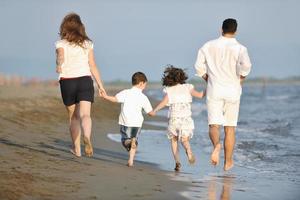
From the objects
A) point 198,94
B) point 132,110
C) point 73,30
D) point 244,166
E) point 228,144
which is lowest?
point 244,166

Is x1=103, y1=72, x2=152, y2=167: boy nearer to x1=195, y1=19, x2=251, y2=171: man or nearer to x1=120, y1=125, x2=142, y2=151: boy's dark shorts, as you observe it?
x1=120, y1=125, x2=142, y2=151: boy's dark shorts

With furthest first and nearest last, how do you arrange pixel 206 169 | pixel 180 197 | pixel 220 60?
pixel 206 169, pixel 220 60, pixel 180 197

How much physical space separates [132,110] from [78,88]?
2.48 ft

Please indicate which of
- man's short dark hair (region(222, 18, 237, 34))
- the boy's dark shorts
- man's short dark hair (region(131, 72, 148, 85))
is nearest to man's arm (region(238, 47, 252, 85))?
man's short dark hair (region(222, 18, 237, 34))

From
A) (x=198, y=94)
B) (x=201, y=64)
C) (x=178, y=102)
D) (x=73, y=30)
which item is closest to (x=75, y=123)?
(x=73, y=30)

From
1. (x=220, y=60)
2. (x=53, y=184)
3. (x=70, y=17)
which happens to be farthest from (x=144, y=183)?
(x=70, y=17)

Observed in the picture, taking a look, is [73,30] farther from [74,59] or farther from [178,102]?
[178,102]

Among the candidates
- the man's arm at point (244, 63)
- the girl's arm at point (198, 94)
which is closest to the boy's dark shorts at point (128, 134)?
the girl's arm at point (198, 94)

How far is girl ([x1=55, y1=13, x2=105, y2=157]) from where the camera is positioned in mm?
9445

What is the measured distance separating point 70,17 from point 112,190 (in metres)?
2.99

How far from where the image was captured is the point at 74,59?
31.0 ft

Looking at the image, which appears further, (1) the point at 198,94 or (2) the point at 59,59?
(1) the point at 198,94

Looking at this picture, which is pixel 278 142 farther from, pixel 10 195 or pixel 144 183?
pixel 10 195

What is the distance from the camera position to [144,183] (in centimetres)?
798
